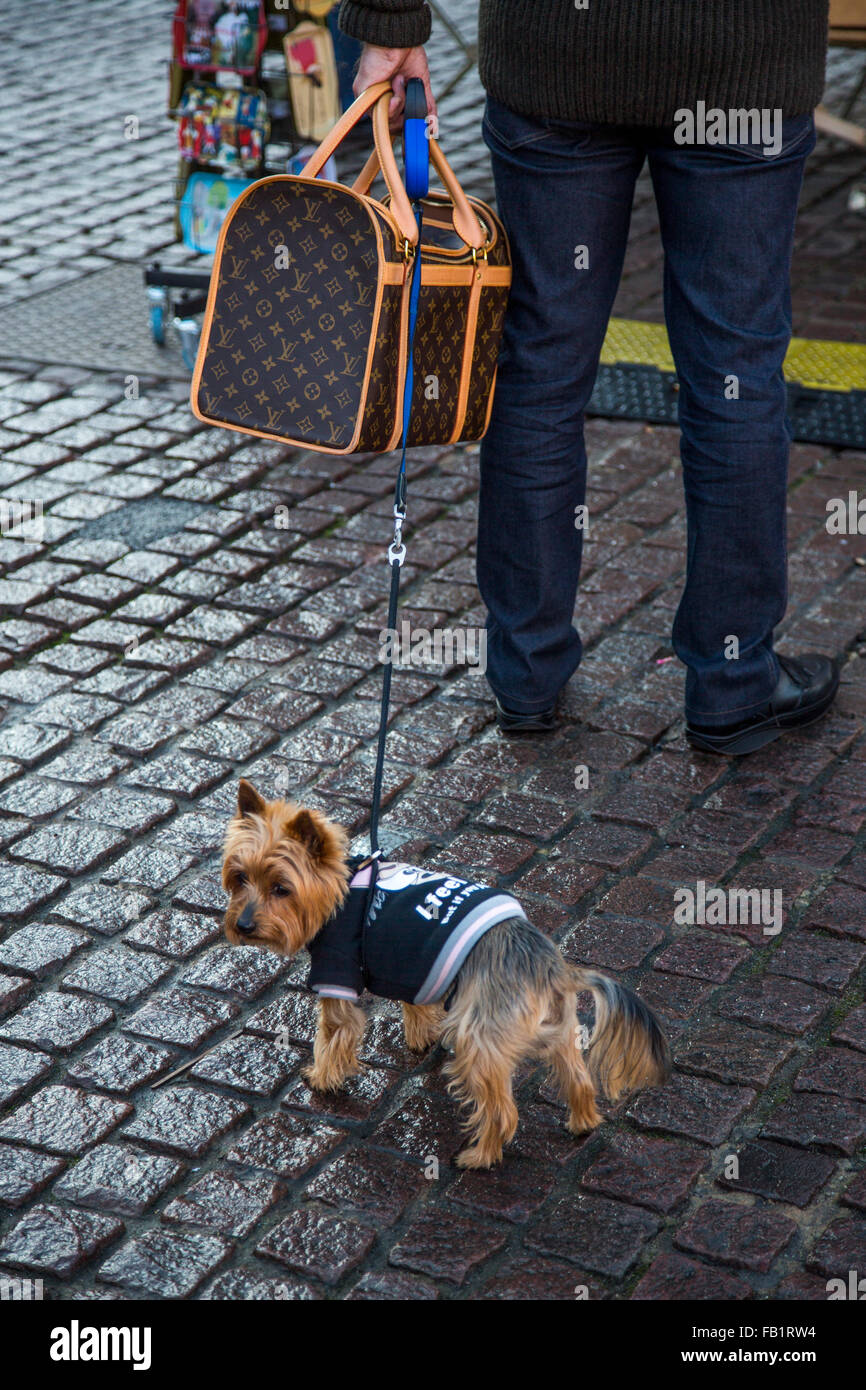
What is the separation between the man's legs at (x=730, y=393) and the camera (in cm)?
358

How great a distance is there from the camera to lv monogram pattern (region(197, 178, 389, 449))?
3.23 metres

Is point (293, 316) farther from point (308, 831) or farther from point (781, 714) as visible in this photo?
point (781, 714)

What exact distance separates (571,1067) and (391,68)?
2.29 meters

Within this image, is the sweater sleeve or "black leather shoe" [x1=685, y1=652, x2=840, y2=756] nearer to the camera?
the sweater sleeve

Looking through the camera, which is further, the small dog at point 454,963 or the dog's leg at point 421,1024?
the dog's leg at point 421,1024

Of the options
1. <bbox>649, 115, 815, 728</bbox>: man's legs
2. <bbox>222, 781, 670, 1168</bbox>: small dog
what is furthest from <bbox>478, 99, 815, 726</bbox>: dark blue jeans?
<bbox>222, 781, 670, 1168</bbox>: small dog

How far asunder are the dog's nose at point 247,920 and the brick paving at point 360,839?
1.52ft

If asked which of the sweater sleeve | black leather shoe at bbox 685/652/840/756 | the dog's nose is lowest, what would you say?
black leather shoe at bbox 685/652/840/756

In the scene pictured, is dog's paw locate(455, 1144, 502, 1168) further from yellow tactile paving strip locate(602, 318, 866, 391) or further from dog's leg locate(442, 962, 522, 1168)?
yellow tactile paving strip locate(602, 318, 866, 391)

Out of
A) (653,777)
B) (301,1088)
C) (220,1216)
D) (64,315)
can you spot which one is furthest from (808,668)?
(64,315)

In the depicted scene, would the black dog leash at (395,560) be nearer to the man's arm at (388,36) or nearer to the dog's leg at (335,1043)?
the dog's leg at (335,1043)

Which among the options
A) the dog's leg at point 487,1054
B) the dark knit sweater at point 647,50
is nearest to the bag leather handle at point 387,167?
the dark knit sweater at point 647,50

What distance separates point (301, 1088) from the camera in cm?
310
